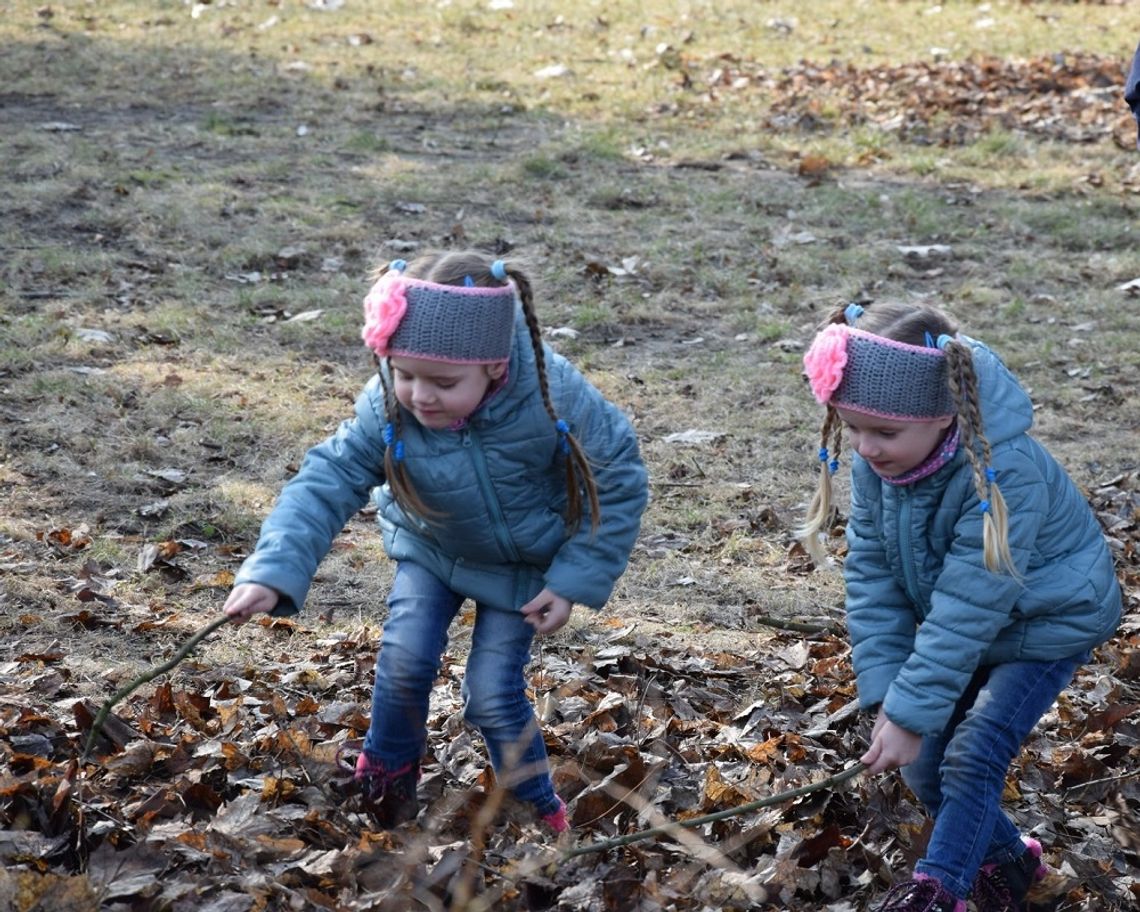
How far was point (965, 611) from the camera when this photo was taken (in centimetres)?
329

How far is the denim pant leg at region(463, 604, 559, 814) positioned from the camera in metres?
3.72

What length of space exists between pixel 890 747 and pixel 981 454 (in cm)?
70

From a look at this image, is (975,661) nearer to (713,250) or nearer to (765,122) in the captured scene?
(713,250)

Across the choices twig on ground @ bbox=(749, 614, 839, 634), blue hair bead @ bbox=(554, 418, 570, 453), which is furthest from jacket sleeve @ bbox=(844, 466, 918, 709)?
twig on ground @ bbox=(749, 614, 839, 634)

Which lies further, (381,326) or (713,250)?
(713,250)

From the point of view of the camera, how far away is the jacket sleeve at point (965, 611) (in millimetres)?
3287

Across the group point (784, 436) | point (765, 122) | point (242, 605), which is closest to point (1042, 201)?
point (765, 122)

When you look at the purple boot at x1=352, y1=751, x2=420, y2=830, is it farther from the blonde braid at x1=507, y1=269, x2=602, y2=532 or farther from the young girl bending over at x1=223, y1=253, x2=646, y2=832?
the blonde braid at x1=507, y1=269, x2=602, y2=532

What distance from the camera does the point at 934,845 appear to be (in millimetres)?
3436

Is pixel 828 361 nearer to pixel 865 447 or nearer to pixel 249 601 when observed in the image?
pixel 865 447

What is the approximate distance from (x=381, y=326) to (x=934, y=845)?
A: 1.79 metres

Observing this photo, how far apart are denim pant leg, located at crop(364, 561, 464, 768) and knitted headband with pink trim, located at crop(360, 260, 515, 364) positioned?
2.14 ft

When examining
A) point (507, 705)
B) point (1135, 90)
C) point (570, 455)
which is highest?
point (1135, 90)

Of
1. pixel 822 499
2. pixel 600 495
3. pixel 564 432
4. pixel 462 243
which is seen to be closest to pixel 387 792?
pixel 600 495
